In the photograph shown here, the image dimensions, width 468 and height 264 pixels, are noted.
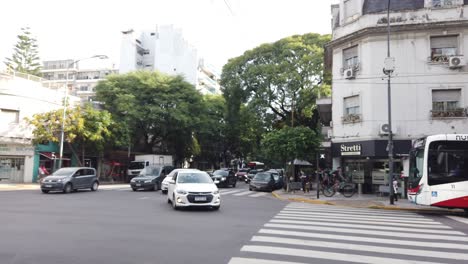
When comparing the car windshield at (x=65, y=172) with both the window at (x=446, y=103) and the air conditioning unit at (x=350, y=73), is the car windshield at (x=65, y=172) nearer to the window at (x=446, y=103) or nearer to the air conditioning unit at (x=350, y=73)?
the air conditioning unit at (x=350, y=73)

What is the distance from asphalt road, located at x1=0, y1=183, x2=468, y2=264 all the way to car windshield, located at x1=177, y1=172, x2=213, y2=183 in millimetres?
2391

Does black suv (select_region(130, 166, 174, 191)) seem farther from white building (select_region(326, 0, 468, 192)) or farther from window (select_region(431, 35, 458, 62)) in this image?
window (select_region(431, 35, 458, 62))

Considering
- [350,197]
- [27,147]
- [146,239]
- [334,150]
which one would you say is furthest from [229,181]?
[146,239]

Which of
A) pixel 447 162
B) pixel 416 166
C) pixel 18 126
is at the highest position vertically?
pixel 18 126

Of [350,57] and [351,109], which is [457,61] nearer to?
[350,57]

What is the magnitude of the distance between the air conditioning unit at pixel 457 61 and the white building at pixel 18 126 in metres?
31.4

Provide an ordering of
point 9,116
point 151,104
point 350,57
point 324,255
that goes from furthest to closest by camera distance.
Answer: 1. point 151,104
2. point 9,116
3. point 350,57
4. point 324,255

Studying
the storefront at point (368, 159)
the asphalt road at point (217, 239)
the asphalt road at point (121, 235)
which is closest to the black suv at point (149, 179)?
the asphalt road at point (121, 235)

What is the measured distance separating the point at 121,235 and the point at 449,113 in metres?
20.4

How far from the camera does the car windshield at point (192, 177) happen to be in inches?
571

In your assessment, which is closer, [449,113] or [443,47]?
[449,113]

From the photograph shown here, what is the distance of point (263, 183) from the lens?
28.2 meters

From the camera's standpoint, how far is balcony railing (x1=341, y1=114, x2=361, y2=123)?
23594mm

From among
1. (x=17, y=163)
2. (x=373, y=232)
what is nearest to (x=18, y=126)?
(x=17, y=163)
